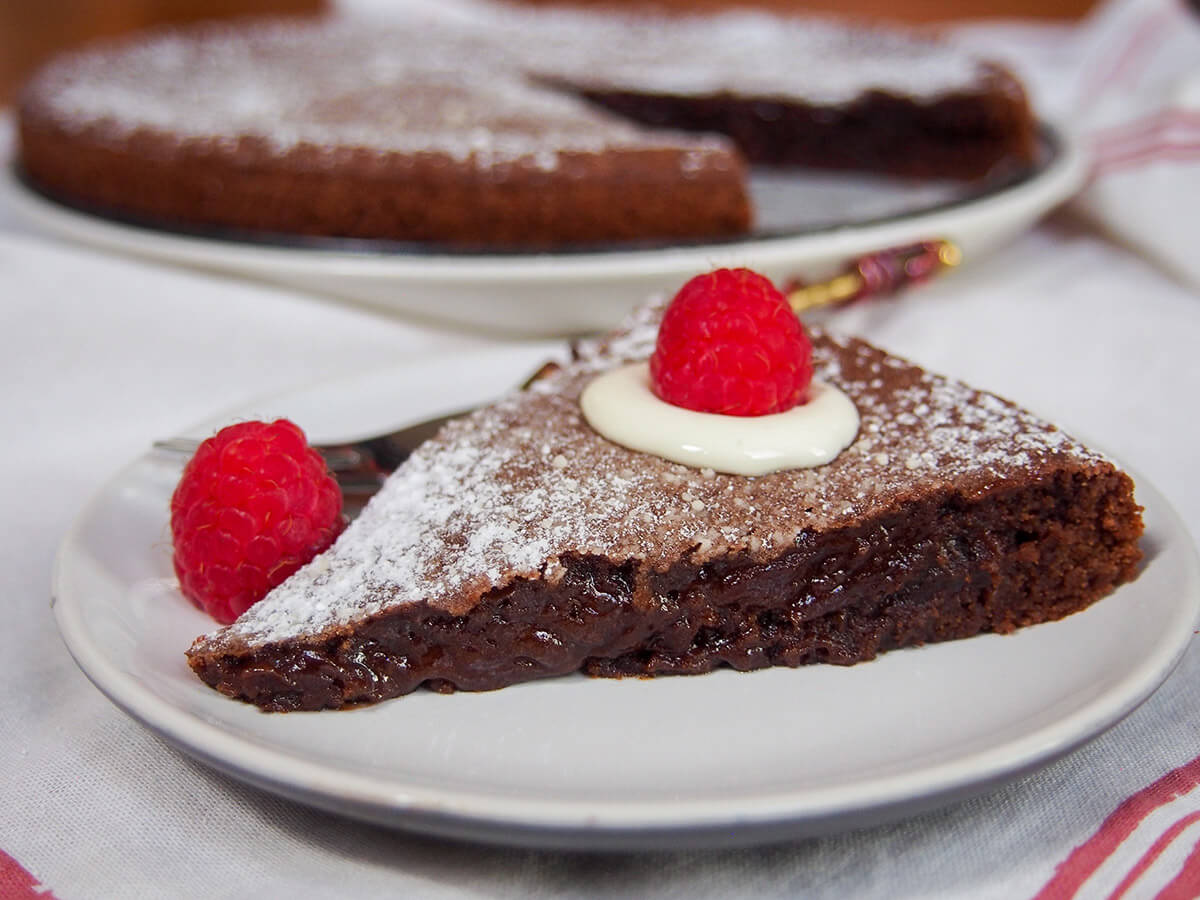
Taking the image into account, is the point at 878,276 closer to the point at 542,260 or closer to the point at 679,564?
the point at 542,260

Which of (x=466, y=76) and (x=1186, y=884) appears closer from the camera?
(x=1186, y=884)

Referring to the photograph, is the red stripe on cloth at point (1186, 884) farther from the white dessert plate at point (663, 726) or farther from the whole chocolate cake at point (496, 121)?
the whole chocolate cake at point (496, 121)

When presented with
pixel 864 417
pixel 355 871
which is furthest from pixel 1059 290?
pixel 355 871

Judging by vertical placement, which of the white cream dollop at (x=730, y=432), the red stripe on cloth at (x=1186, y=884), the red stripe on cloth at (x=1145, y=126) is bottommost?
the red stripe on cloth at (x=1186, y=884)

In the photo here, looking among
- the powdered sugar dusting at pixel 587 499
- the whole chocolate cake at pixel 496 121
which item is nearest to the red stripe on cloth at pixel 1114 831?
the powdered sugar dusting at pixel 587 499

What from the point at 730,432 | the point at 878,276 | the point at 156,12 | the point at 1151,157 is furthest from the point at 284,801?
the point at 156,12

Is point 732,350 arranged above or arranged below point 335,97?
above
